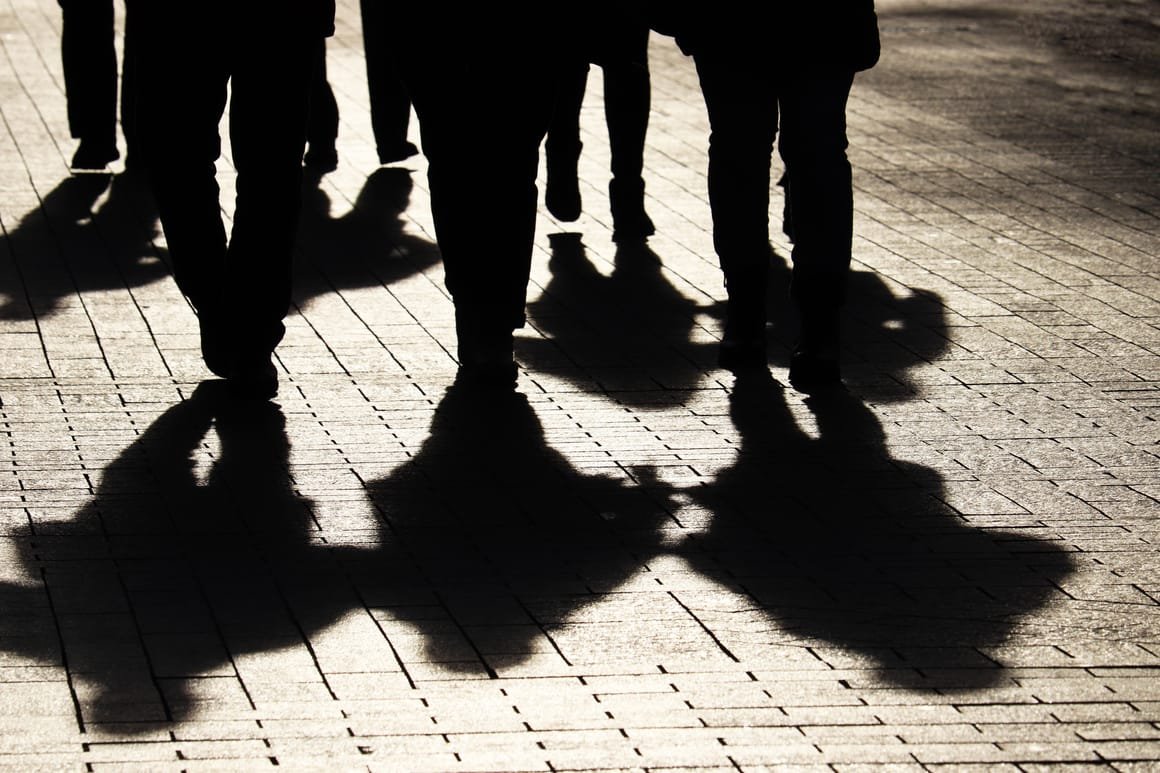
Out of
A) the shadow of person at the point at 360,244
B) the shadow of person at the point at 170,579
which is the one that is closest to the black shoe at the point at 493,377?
the shadow of person at the point at 170,579

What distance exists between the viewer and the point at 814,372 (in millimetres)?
6598

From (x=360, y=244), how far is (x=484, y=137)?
240 centimetres

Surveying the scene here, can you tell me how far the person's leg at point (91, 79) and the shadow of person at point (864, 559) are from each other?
5.58m

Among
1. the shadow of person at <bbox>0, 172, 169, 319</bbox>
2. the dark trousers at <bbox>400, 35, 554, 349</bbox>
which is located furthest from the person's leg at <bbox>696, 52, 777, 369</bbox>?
the shadow of person at <bbox>0, 172, 169, 319</bbox>

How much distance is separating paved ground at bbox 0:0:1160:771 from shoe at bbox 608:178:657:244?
18cm

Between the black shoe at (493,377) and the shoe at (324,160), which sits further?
the shoe at (324,160)

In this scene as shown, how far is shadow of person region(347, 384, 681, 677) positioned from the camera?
14.3ft

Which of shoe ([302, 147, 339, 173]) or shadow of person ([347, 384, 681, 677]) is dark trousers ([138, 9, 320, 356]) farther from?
shoe ([302, 147, 339, 173])

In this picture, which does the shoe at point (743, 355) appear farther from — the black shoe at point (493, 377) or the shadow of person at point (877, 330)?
the black shoe at point (493, 377)

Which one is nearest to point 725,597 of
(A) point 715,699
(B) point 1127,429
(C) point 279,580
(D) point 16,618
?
(A) point 715,699

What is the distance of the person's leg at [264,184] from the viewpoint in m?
6.18

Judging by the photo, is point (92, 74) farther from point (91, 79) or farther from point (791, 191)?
point (791, 191)

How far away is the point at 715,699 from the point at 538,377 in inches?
111

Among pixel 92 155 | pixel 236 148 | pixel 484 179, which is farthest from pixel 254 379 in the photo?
pixel 92 155
